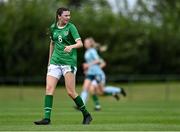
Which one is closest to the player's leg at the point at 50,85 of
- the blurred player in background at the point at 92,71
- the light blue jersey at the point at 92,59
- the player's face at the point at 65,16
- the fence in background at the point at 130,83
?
the player's face at the point at 65,16

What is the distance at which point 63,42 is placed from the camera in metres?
14.8

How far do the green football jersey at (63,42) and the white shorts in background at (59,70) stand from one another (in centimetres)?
7

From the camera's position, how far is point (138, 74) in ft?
171

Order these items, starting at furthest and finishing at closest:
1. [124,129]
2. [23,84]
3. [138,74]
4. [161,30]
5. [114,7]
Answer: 1. [114,7]
2. [161,30]
3. [138,74]
4. [23,84]
5. [124,129]

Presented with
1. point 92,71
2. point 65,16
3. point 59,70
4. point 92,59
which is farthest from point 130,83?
point 65,16

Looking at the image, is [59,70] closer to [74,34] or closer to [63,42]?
[63,42]

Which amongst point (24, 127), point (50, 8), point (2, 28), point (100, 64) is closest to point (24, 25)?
point (2, 28)

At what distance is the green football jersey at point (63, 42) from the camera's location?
14.7 m

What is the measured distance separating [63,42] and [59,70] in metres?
0.58

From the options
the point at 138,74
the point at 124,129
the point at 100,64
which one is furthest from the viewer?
the point at 138,74

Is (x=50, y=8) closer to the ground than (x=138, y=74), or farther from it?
farther from it

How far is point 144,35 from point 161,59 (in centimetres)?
219

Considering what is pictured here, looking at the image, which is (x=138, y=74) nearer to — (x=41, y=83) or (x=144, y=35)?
(x=144, y=35)

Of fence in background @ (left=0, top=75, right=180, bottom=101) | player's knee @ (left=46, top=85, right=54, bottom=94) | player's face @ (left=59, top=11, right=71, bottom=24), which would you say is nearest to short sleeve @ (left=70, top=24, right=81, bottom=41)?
player's face @ (left=59, top=11, right=71, bottom=24)
